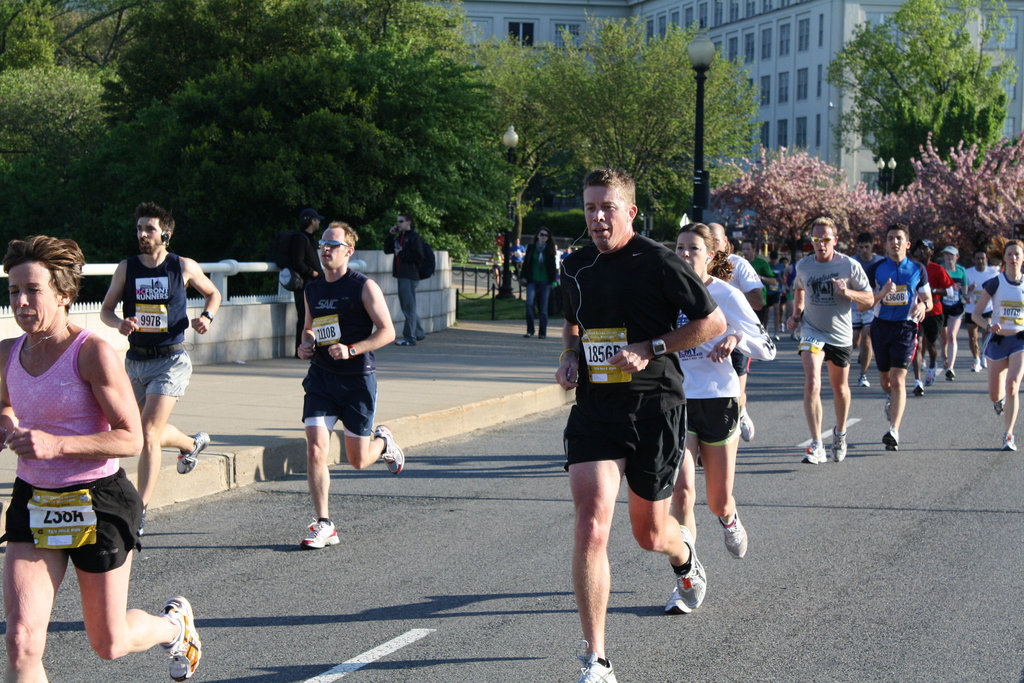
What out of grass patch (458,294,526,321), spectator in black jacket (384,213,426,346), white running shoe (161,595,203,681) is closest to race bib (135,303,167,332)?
white running shoe (161,595,203,681)

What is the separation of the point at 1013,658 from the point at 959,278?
14.6 meters

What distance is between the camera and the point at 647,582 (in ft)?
19.5

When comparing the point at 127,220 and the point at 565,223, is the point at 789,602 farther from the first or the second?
the point at 565,223

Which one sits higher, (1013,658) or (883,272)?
(883,272)

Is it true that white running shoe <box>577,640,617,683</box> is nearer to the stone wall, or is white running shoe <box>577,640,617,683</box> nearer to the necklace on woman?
the necklace on woman

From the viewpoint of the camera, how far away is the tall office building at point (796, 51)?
271ft

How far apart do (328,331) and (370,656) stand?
263 centimetres

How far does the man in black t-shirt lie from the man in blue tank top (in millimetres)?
3204

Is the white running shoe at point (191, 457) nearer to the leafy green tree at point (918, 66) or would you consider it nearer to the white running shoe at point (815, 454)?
the white running shoe at point (815, 454)

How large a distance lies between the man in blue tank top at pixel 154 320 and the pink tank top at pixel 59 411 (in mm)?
2989

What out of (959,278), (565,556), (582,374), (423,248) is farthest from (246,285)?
(582,374)

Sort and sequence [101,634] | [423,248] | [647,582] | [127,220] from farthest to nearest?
[127,220] < [423,248] < [647,582] < [101,634]

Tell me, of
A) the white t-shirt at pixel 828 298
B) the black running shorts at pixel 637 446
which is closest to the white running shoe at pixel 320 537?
the black running shorts at pixel 637 446

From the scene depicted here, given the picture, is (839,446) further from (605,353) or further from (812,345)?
(605,353)
